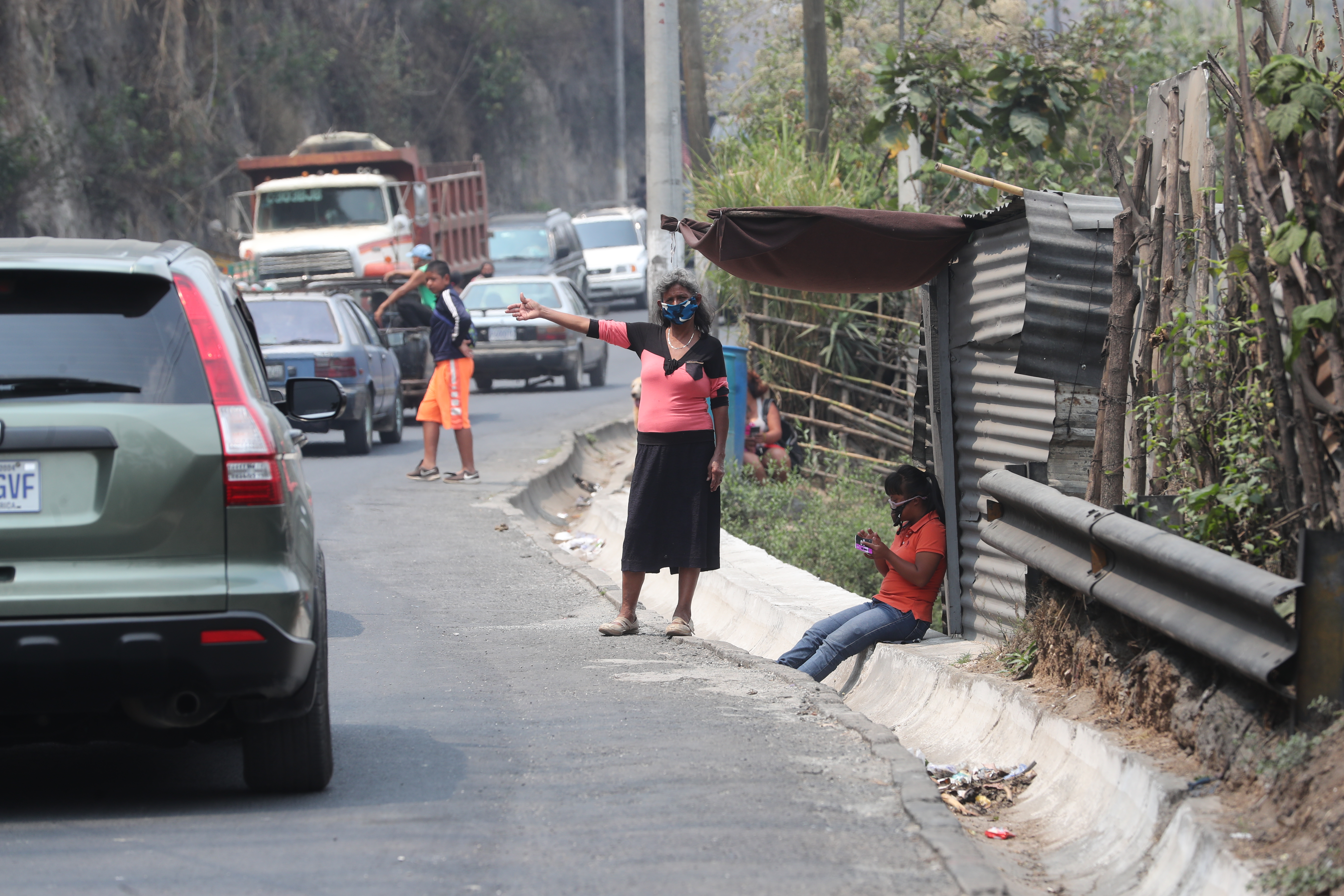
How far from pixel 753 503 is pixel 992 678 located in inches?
248

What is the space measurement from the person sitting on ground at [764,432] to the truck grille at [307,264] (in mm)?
12949

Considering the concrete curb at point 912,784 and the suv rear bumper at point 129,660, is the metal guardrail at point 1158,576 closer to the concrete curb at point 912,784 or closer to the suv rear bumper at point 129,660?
the concrete curb at point 912,784

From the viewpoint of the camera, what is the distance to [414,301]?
22.8 meters

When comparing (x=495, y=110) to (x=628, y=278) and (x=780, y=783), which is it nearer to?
(x=628, y=278)

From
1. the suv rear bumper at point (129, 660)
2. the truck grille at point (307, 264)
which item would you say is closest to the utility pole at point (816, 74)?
the truck grille at point (307, 264)

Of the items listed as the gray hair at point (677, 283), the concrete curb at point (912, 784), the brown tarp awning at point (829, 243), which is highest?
the brown tarp awning at point (829, 243)

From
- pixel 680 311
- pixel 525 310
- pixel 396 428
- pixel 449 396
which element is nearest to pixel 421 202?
pixel 396 428

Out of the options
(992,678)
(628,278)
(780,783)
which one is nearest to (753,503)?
(992,678)

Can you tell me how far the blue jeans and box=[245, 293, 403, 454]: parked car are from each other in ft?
31.5

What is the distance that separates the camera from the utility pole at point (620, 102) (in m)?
54.5

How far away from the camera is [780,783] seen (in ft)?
16.9

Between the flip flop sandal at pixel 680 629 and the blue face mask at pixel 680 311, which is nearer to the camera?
the blue face mask at pixel 680 311

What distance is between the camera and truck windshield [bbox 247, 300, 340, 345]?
16.9 m

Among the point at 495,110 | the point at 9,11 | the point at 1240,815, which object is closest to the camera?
the point at 1240,815
